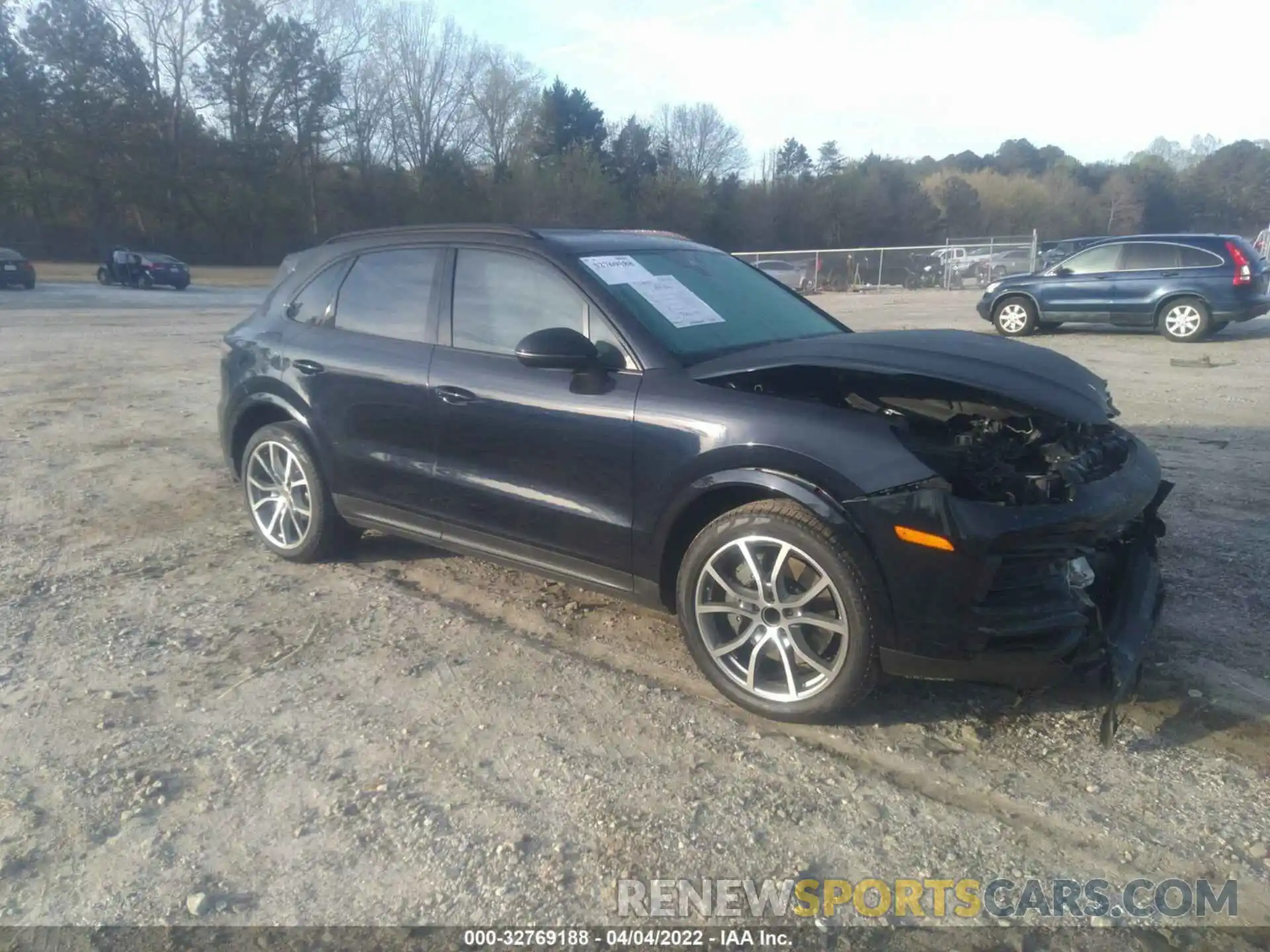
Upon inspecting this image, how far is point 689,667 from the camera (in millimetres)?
3918

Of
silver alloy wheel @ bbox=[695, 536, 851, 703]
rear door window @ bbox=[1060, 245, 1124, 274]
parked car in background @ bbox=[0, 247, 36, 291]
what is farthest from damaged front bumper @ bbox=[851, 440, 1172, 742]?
parked car in background @ bbox=[0, 247, 36, 291]

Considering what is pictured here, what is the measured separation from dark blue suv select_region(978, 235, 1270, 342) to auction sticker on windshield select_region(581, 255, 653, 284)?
520 inches

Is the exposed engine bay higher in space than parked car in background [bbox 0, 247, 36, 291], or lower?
lower

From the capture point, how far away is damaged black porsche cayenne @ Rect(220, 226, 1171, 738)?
10.4 feet

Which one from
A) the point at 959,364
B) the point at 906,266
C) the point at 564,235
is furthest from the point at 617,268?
the point at 906,266

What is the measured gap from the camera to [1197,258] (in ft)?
47.8

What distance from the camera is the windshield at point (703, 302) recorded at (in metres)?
3.97

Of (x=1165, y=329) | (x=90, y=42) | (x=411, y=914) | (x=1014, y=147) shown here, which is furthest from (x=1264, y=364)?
(x=1014, y=147)

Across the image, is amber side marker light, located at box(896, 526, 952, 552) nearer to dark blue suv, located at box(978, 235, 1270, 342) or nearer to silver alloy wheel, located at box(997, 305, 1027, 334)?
dark blue suv, located at box(978, 235, 1270, 342)

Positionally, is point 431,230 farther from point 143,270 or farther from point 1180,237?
point 143,270

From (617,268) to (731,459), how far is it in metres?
1.19

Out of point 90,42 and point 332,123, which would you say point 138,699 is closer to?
point 90,42

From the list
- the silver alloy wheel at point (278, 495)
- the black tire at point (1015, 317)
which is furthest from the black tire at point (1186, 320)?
the silver alloy wheel at point (278, 495)

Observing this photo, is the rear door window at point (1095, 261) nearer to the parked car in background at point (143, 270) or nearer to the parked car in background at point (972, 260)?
the parked car in background at point (972, 260)
